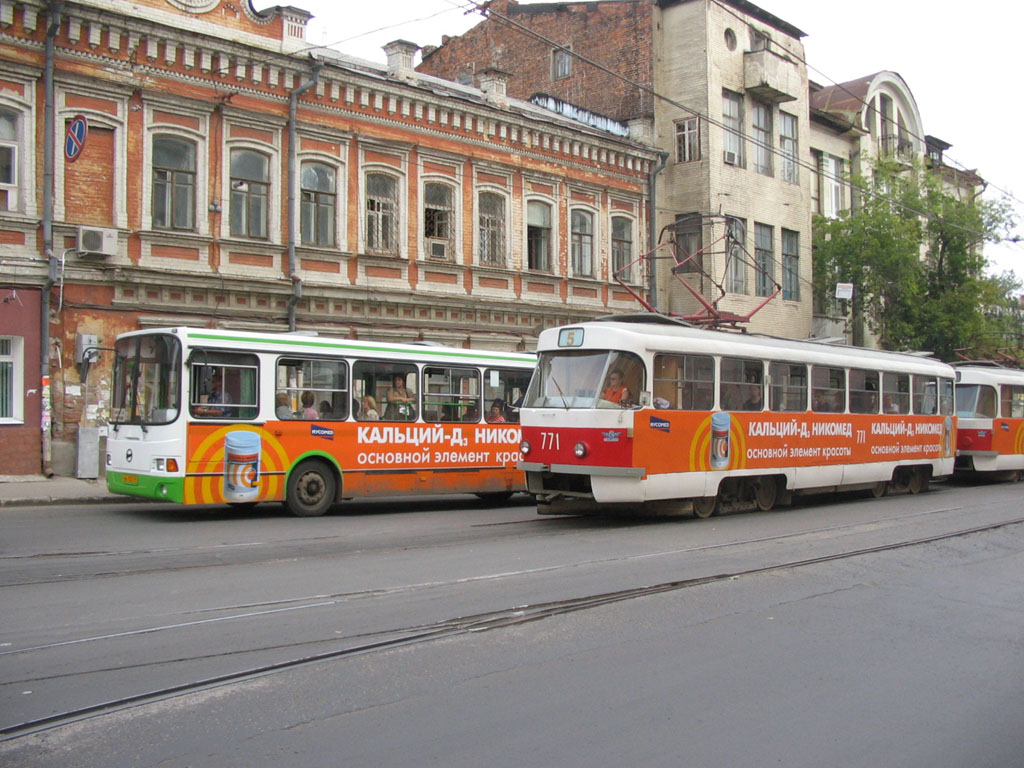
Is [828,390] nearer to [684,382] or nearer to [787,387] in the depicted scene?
[787,387]

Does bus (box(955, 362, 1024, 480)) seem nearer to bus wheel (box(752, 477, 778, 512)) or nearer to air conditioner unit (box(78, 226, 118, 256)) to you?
bus wheel (box(752, 477, 778, 512))

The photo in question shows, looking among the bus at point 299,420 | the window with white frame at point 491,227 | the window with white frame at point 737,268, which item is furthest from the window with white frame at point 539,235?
the bus at point 299,420

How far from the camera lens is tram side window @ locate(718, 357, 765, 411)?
50.8 ft

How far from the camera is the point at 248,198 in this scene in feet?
70.3

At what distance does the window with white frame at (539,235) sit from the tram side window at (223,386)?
539 inches

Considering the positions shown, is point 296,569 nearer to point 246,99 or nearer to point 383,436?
point 383,436

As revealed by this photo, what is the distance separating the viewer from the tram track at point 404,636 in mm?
5309

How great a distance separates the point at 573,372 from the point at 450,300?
10.8 metres

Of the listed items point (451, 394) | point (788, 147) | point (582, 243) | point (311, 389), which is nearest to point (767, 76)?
point (788, 147)

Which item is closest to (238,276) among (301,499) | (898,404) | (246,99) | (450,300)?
(246,99)

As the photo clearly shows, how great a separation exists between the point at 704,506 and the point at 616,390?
2775 mm

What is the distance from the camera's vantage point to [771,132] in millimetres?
33344

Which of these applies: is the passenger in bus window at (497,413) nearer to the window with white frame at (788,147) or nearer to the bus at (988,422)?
the bus at (988,422)

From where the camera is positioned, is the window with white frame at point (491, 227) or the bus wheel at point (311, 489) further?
the window with white frame at point (491, 227)
